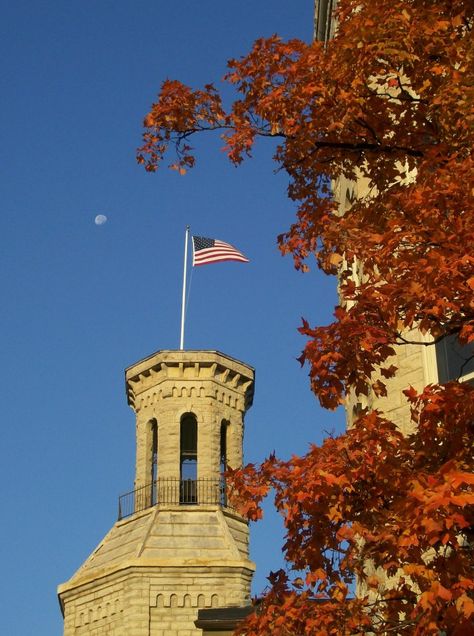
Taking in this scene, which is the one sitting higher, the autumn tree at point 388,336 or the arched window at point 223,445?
the arched window at point 223,445

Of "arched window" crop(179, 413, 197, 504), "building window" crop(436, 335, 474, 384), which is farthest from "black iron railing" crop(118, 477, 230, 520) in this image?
"building window" crop(436, 335, 474, 384)

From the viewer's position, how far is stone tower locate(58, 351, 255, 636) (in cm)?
4456

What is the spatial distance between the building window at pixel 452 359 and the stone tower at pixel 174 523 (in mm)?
32979

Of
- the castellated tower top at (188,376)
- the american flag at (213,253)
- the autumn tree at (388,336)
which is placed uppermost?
the american flag at (213,253)

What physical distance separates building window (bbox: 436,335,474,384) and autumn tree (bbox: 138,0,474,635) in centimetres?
333

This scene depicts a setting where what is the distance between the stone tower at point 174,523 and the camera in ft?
146

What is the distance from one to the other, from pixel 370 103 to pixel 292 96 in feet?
2.43

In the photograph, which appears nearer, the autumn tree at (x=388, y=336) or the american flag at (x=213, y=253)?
the autumn tree at (x=388, y=336)

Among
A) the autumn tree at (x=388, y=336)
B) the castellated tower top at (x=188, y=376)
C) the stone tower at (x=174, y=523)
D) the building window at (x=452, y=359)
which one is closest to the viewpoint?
the autumn tree at (x=388, y=336)

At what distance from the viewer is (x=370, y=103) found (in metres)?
9.08

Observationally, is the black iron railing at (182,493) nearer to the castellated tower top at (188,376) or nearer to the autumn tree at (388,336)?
the castellated tower top at (188,376)

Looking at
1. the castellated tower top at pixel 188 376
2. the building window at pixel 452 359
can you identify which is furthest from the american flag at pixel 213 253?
the building window at pixel 452 359

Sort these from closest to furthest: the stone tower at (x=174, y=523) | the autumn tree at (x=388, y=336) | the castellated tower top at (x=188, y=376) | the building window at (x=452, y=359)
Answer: the autumn tree at (x=388, y=336)
the building window at (x=452, y=359)
the stone tower at (x=174, y=523)
the castellated tower top at (x=188, y=376)

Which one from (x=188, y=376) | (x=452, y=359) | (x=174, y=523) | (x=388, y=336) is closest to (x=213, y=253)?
(x=188, y=376)
